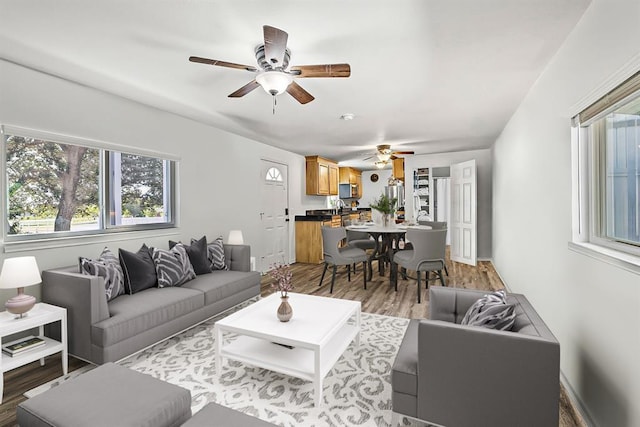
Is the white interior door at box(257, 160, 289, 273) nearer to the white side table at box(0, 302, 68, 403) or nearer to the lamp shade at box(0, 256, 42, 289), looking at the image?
the white side table at box(0, 302, 68, 403)

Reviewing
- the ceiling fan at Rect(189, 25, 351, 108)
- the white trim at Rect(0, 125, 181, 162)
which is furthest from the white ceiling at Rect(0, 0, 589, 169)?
the white trim at Rect(0, 125, 181, 162)

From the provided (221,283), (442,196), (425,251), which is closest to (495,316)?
(425,251)

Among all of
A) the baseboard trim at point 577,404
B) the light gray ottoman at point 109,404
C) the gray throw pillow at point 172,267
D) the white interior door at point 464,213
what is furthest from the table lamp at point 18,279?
the white interior door at point 464,213

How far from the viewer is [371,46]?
221 centimetres

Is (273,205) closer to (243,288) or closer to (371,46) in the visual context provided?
(243,288)

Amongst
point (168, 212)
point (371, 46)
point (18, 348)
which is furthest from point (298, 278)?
point (371, 46)

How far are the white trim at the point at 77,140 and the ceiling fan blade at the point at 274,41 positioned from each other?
2.18 metres

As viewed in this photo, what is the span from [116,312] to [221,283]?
1.03 meters

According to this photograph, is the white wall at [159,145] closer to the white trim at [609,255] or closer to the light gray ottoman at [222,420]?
the light gray ottoman at [222,420]

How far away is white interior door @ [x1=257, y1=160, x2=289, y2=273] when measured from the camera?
563cm

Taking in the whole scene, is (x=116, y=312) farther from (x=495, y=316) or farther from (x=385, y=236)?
(x=385, y=236)

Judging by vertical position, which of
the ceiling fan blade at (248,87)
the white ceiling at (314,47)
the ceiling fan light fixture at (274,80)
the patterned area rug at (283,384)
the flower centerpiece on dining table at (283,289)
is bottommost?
the patterned area rug at (283,384)

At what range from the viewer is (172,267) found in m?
3.17

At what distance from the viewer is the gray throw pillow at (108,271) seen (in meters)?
2.57
